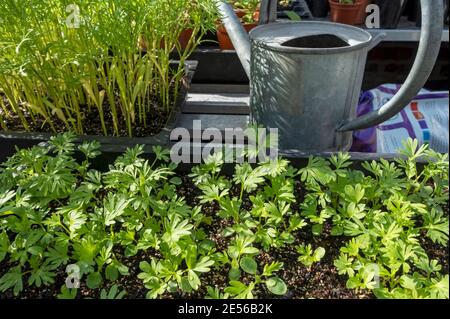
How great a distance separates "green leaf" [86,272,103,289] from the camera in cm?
68

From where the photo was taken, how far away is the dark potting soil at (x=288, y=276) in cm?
70

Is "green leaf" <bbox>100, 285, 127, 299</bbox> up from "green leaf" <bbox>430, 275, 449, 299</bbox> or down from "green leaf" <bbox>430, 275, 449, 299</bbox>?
down

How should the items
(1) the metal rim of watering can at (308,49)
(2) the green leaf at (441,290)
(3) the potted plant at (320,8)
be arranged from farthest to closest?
(3) the potted plant at (320,8) → (1) the metal rim of watering can at (308,49) → (2) the green leaf at (441,290)

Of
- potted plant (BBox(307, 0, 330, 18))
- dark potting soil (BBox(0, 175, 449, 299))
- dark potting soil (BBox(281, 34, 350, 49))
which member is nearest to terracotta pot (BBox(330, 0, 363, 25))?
potted plant (BBox(307, 0, 330, 18))

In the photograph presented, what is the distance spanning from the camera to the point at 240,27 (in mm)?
1141

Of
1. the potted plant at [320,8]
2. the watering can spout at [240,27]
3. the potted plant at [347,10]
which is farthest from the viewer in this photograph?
the potted plant at [320,8]

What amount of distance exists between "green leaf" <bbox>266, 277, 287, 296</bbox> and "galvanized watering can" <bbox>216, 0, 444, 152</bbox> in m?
0.40

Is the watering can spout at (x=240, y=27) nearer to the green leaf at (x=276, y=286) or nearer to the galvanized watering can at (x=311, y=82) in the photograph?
the galvanized watering can at (x=311, y=82)

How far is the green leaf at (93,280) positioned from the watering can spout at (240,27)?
65 cm

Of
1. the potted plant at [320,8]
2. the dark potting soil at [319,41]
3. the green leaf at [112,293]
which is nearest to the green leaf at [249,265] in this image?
the green leaf at [112,293]

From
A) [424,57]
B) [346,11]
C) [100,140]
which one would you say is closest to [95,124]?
[100,140]

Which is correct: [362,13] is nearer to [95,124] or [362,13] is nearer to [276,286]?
[95,124]

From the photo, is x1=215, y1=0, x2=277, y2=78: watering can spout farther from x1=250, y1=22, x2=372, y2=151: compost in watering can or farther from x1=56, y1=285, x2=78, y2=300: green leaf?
x1=56, y1=285, x2=78, y2=300: green leaf

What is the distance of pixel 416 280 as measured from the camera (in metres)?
0.66
